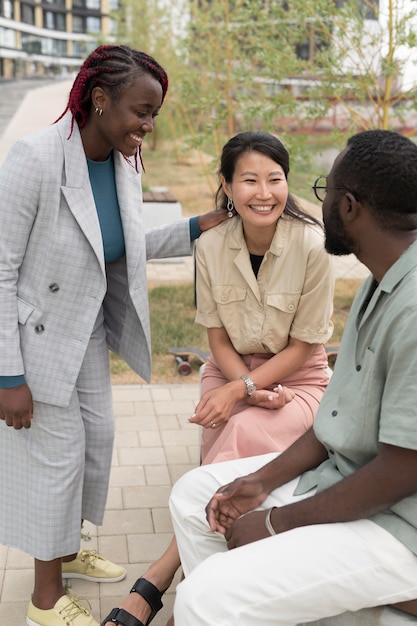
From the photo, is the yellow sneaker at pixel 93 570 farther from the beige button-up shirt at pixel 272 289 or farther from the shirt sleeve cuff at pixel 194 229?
the shirt sleeve cuff at pixel 194 229

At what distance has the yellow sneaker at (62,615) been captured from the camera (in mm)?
2744

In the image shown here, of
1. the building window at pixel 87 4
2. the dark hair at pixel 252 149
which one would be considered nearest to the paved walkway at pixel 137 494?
the dark hair at pixel 252 149

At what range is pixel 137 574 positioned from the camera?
312 centimetres

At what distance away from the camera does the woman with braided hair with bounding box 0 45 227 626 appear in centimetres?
246

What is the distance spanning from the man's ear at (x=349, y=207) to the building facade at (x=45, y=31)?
266 feet

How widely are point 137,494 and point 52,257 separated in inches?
63.3

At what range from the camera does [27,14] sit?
86188 millimetres

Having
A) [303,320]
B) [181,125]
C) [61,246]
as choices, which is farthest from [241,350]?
[181,125]

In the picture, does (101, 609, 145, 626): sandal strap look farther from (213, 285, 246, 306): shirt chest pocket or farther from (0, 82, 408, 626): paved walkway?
(213, 285, 246, 306): shirt chest pocket

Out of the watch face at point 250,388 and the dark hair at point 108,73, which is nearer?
the dark hair at point 108,73

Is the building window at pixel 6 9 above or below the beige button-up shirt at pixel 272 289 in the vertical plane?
below

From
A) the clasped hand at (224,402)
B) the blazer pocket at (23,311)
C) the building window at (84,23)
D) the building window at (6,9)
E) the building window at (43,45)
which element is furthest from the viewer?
the building window at (84,23)

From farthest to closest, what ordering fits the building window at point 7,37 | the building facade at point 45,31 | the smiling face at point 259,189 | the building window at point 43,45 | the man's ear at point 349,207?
the building window at point 43,45, the building facade at point 45,31, the building window at point 7,37, the smiling face at point 259,189, the man's ear at point 349,207

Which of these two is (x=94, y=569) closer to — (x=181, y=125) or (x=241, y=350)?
(x=241, y=350)
